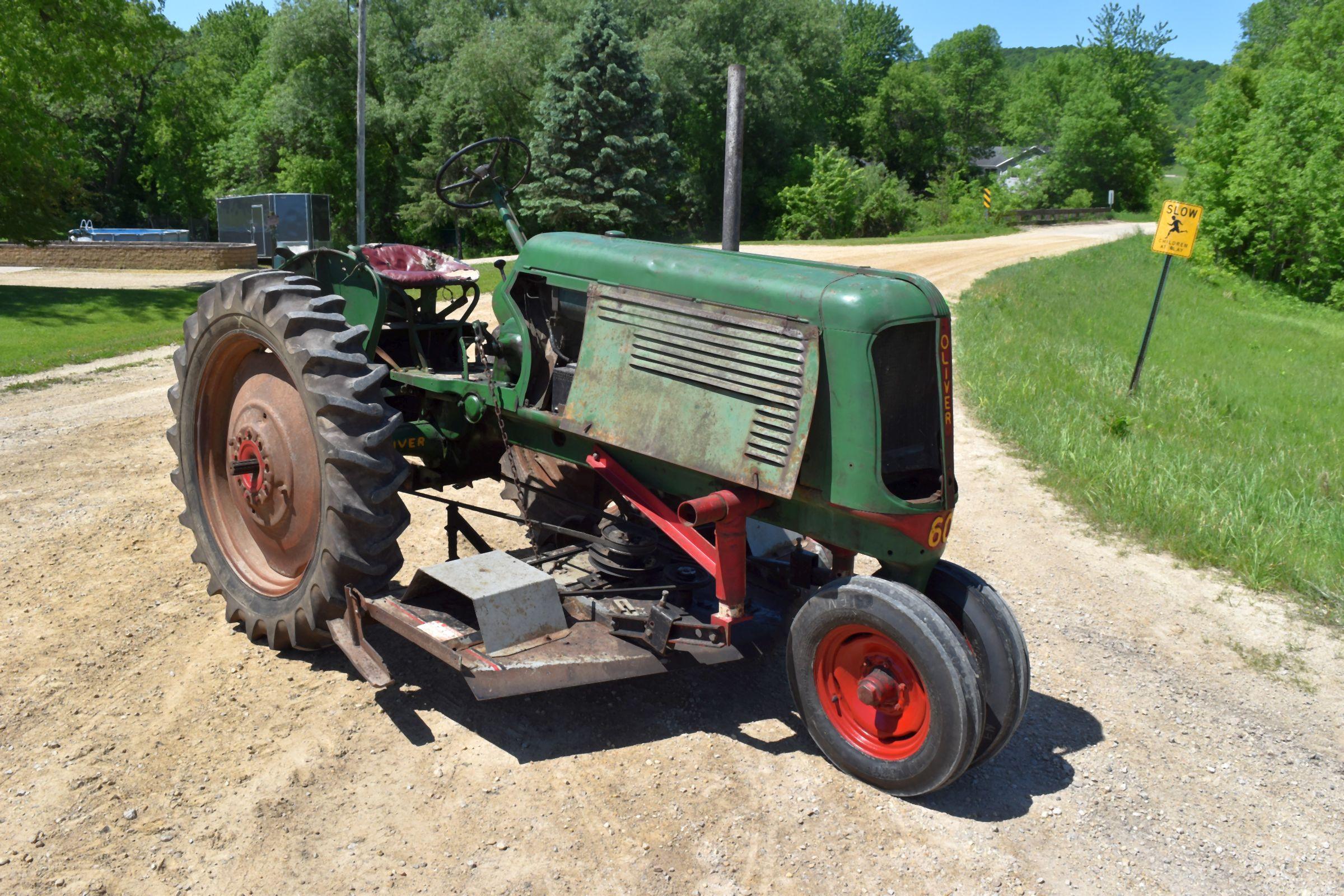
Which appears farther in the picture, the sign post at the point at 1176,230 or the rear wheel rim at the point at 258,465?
the sign post at the point at 1176,230

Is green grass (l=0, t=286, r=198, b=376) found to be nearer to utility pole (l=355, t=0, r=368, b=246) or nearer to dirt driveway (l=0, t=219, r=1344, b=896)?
utility pole (l=355, t=0, r=368, b=246)

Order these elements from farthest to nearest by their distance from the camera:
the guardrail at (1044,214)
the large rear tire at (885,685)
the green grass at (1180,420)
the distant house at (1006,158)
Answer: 1. the distant house at (1006,158)
2. the guardrail at (1044,214)
3. the green grass at (1180,420)
4. the large rear tire at (885,685)

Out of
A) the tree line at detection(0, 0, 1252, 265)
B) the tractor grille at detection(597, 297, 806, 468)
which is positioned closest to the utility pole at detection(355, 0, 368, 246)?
the tree line at detection(0, 0, 1252, 265)

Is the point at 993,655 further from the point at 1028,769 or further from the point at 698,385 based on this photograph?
the point at 698,385

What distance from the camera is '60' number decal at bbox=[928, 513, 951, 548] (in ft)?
12.6

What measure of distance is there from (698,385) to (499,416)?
1.22m

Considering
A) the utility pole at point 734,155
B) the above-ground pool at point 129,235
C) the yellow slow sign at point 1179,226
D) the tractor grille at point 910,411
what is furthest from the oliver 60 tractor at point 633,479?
the above-ground pool at point 129,235

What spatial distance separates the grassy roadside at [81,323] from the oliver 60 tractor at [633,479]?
22.4 ft

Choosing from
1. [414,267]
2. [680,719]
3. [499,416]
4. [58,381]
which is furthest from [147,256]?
[680,719]

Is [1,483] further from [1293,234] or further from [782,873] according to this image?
[1293,234]

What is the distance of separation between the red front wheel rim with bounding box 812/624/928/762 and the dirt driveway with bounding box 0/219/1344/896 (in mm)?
211

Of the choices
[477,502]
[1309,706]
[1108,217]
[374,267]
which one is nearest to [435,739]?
[374,267]

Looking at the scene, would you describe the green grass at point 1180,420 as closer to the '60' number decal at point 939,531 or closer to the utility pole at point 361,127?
the '60' number decal at point 939,531

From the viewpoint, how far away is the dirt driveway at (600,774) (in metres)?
3.46
